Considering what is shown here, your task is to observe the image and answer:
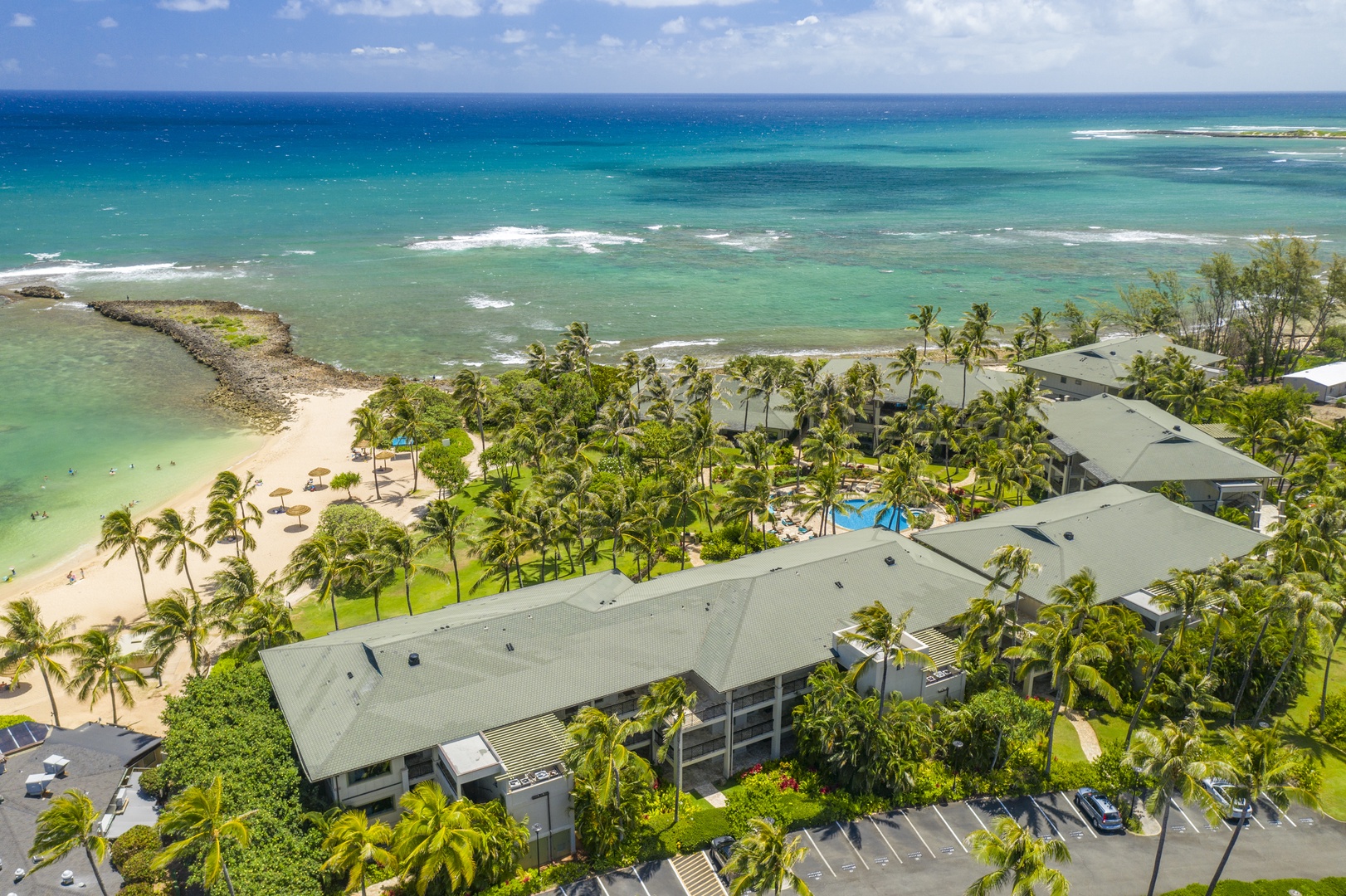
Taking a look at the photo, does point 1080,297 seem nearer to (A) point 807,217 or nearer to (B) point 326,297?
(A) point 807,217

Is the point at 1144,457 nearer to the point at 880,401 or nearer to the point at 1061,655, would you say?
the point at 880,401

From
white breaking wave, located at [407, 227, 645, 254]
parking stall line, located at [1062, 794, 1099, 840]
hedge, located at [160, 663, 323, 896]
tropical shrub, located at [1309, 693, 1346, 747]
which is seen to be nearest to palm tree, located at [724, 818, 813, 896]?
parking stall line, located at [1062, 794, 1099, 840]

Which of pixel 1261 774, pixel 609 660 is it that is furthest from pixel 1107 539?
pixel 609 660

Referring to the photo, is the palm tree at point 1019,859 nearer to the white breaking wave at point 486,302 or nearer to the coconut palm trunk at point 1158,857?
the coconut palm trunk at point 1158,857

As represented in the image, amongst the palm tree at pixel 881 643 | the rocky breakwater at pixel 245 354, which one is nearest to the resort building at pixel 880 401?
the palm tree at pixel 881 643

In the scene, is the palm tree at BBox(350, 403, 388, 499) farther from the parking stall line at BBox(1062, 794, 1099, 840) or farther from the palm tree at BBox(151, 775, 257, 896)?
the parking stall line at BBox(1062, 794, 1099, 840)
